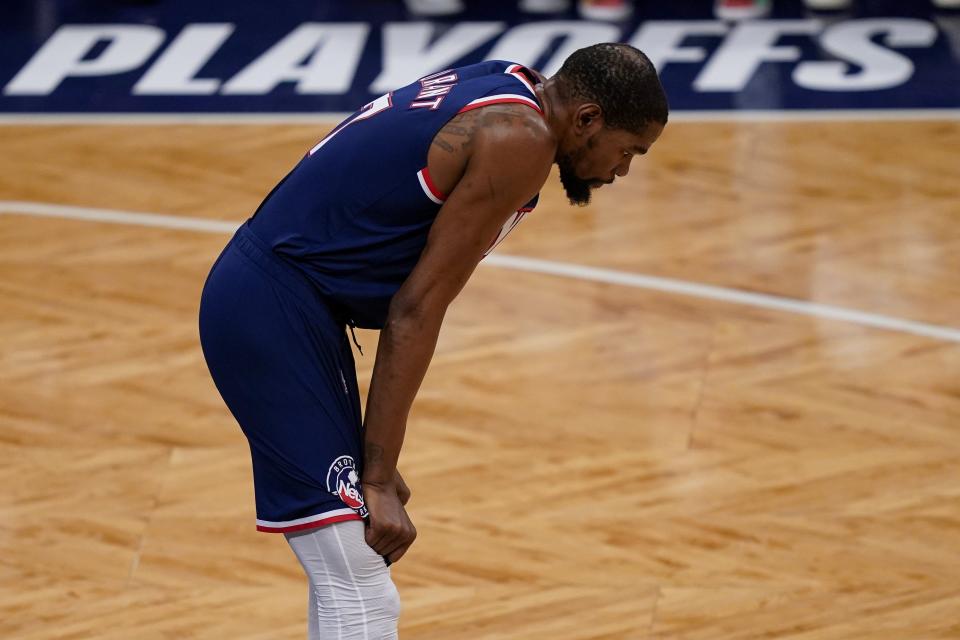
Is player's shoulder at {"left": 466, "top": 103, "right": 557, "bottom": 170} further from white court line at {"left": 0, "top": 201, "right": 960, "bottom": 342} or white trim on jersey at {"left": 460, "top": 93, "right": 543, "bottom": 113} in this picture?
white court line at {"left": 0, "top": 201, "right": 960, "bottom": 342}

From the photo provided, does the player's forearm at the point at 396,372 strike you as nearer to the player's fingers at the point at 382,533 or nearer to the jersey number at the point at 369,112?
the player's fingers at the point at 382,533

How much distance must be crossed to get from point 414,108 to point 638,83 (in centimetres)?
32

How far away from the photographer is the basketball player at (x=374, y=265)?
7.06 ft

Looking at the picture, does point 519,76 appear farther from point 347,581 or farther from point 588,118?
point 347,581

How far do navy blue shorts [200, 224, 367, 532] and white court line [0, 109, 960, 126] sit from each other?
3.85 metres

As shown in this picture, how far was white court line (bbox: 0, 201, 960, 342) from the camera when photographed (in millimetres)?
4609

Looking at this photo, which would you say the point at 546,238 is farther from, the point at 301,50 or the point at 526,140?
the point at 526,140

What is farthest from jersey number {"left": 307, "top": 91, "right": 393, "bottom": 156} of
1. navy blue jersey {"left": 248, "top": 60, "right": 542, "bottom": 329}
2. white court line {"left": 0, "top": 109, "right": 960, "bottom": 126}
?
white court line {"left": 0, "top": 109, "right": 960, "bottom": 126}

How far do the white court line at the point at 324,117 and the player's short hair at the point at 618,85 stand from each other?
3.92m

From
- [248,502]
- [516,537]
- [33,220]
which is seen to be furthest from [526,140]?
[33,220]

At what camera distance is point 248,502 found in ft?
12.4

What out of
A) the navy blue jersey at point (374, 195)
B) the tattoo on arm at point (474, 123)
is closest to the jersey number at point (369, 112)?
the navy blue jersey at point (374, 195)

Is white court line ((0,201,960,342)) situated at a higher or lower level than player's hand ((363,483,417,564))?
lower

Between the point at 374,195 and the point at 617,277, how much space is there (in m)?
2.76
